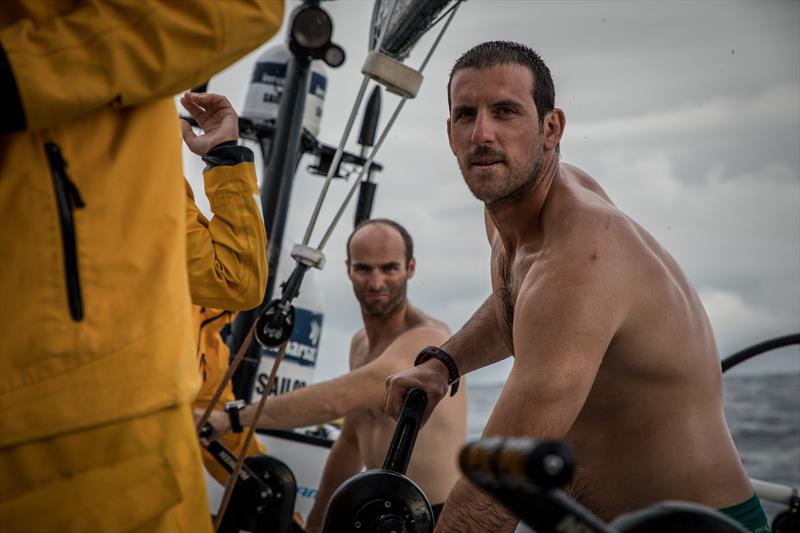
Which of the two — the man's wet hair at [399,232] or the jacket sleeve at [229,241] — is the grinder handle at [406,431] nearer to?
the jacket sleeve at [229,241]

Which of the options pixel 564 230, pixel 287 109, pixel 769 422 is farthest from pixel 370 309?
pixel 769 422

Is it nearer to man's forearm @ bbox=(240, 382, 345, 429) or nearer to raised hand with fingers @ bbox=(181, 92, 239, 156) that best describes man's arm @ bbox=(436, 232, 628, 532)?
raised hand with fingers @ bbox=(181, 92, 239, 156)

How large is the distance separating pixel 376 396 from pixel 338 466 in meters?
0.56

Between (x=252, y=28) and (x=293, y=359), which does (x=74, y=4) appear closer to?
(x=252, y=28)

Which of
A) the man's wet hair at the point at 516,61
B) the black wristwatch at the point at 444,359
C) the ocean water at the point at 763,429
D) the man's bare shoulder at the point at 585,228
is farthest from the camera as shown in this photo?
the ocean water at the point at 763,429

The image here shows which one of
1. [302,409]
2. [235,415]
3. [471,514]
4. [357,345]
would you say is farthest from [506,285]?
[357,345]

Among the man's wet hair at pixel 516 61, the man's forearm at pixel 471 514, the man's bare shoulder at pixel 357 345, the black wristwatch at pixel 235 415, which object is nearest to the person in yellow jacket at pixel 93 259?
the man's forearm at pixel 471 514

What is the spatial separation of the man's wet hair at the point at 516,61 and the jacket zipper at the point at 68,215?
126 cm

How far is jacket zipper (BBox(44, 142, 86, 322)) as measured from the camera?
1214 millimetres

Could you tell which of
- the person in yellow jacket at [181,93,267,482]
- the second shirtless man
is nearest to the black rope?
the second shirtless man

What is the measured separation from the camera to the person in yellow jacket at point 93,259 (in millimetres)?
1200

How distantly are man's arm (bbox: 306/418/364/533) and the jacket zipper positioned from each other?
11.1ft

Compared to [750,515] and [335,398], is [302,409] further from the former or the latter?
[750,515]

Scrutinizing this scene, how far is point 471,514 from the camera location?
6.00 feet
